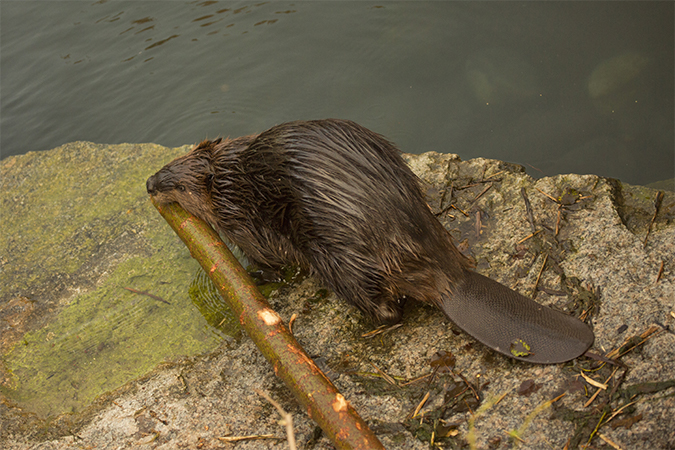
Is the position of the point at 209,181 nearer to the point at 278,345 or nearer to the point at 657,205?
the point at 278,345

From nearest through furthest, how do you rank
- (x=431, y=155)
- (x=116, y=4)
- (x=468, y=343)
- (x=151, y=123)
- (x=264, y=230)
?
(x=468, y=343) → (x=264, y=230) → (x=431, y=155) → (x=151, y=123) → (x=116, y=4)

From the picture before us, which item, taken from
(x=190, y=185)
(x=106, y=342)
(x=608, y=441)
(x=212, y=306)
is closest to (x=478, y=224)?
(x=608, y=441)

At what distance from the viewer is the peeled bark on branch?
70.1 inches

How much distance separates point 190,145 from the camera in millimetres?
3986

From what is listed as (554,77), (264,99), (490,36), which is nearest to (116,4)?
(264,99)

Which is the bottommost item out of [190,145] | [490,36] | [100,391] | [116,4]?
[100,391]

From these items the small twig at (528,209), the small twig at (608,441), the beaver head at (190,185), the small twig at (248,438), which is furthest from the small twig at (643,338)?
the beaver head at (190,185)

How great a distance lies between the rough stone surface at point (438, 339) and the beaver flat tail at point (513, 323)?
0.07m

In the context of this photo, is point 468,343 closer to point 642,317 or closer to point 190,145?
point 642,317

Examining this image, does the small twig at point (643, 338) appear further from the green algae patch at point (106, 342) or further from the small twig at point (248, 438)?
the green algae patch at point (106, 342)

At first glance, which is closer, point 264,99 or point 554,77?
point 554,77

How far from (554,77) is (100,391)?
362 cm

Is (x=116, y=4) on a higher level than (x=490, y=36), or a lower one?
higher

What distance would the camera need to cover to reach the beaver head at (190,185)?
298 centimetres
